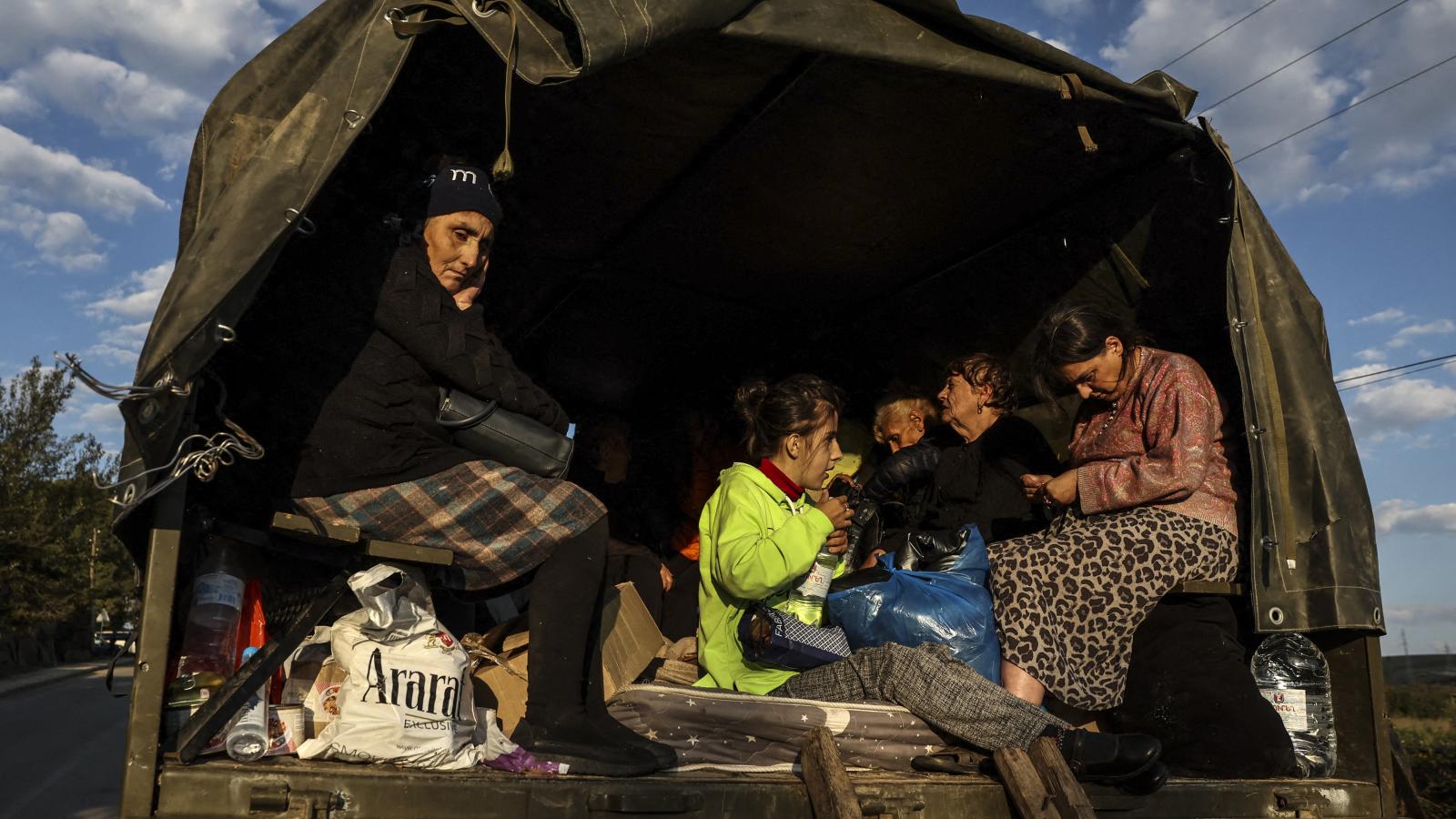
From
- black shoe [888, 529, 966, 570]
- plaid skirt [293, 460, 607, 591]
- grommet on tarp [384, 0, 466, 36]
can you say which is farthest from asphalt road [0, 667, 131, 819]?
grommet on tarp [384, 0, 466, 36]

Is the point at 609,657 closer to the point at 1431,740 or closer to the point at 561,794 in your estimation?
the point at 561,794

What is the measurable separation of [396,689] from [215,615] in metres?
0.58

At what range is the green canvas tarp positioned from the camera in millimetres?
2742

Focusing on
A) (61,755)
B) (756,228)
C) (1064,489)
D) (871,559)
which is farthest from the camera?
(61,755)

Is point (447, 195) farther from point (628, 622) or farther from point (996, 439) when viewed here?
point (996, 439)

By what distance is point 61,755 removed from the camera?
1606 centimetres

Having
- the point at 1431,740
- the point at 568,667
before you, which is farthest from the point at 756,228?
the point at 1431,740

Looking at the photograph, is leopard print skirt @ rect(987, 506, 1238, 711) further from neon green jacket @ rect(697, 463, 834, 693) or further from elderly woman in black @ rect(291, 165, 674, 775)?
elderly woman in black @ rect(291, 165, 674, 775)

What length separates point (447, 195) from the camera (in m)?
3.51

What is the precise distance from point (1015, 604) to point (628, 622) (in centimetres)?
132

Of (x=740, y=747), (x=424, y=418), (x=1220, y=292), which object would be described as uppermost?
(x=1220, y=292)

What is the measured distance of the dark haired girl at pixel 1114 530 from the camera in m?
3.66

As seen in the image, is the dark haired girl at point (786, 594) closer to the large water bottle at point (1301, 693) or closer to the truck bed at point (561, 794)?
the truck bed at point (561, 794)

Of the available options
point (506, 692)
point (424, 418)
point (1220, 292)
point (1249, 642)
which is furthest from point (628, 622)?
point (1220, 292)
